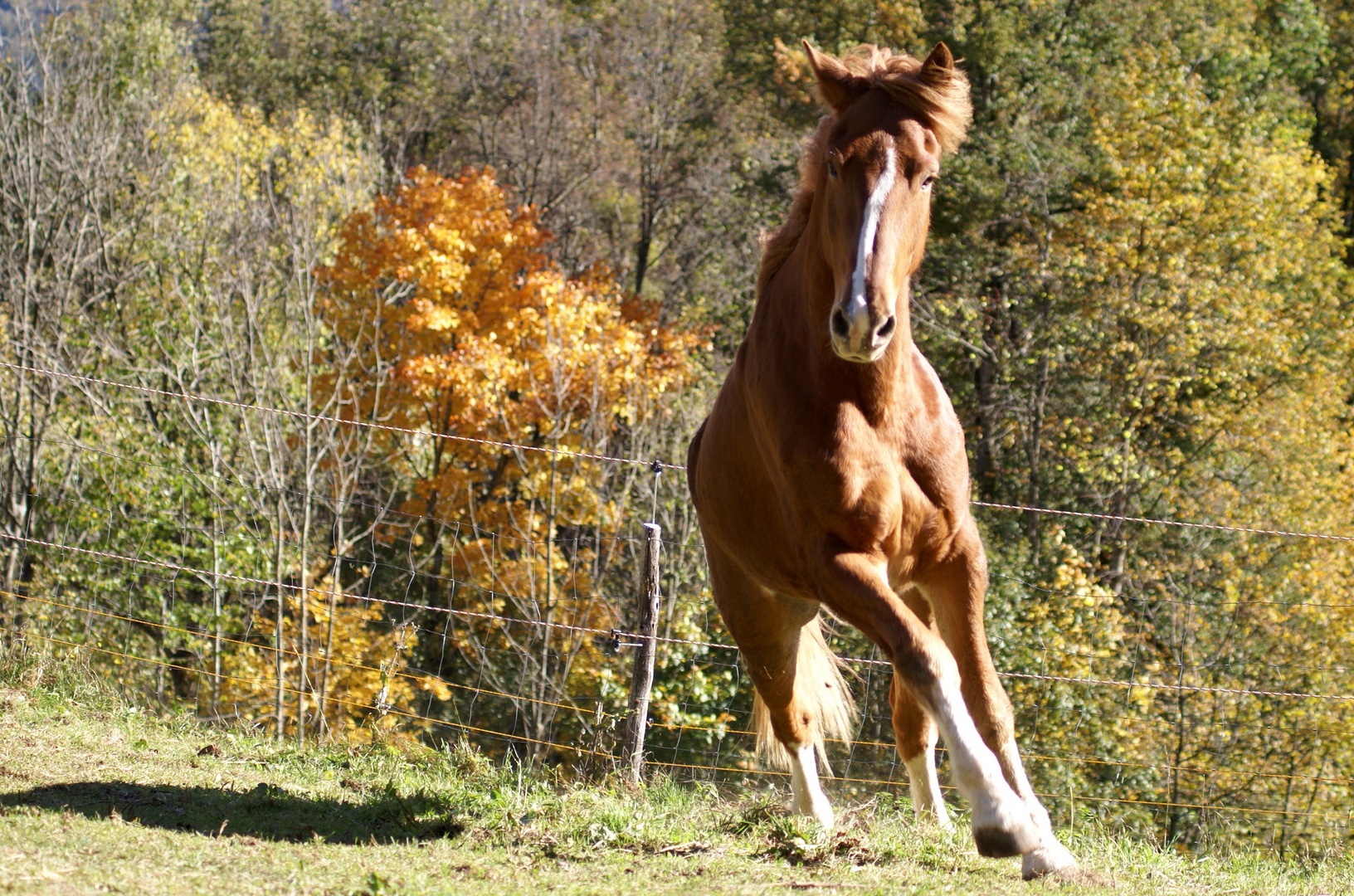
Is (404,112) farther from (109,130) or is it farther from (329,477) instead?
(329,477)

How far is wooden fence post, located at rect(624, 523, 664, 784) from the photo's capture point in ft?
18.0

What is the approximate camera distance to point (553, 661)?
14.7 metres

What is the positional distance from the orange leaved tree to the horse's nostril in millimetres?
10473

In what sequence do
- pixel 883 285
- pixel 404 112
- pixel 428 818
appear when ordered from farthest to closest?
pixel 404 112 < pixel 428 818 < pixel 883 285

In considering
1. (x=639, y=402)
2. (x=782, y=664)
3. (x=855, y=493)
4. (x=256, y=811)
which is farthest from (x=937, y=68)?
(x=639, y=402)

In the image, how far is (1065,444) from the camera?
15484 mm

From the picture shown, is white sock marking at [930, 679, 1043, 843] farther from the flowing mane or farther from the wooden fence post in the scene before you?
the wooden fence post

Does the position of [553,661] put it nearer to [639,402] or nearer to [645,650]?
[639,402]

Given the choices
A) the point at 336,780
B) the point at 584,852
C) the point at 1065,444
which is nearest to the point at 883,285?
the point at 584,852

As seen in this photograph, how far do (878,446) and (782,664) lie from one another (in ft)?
4.92

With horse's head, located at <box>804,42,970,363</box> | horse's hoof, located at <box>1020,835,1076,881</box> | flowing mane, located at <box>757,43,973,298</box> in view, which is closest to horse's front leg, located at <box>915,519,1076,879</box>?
horse's hoof, located at <box>1020,835,1076,881</box>

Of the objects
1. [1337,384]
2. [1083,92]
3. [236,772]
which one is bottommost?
[236,772]

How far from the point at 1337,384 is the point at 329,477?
1585 centimetres

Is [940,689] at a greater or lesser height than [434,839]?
greater
